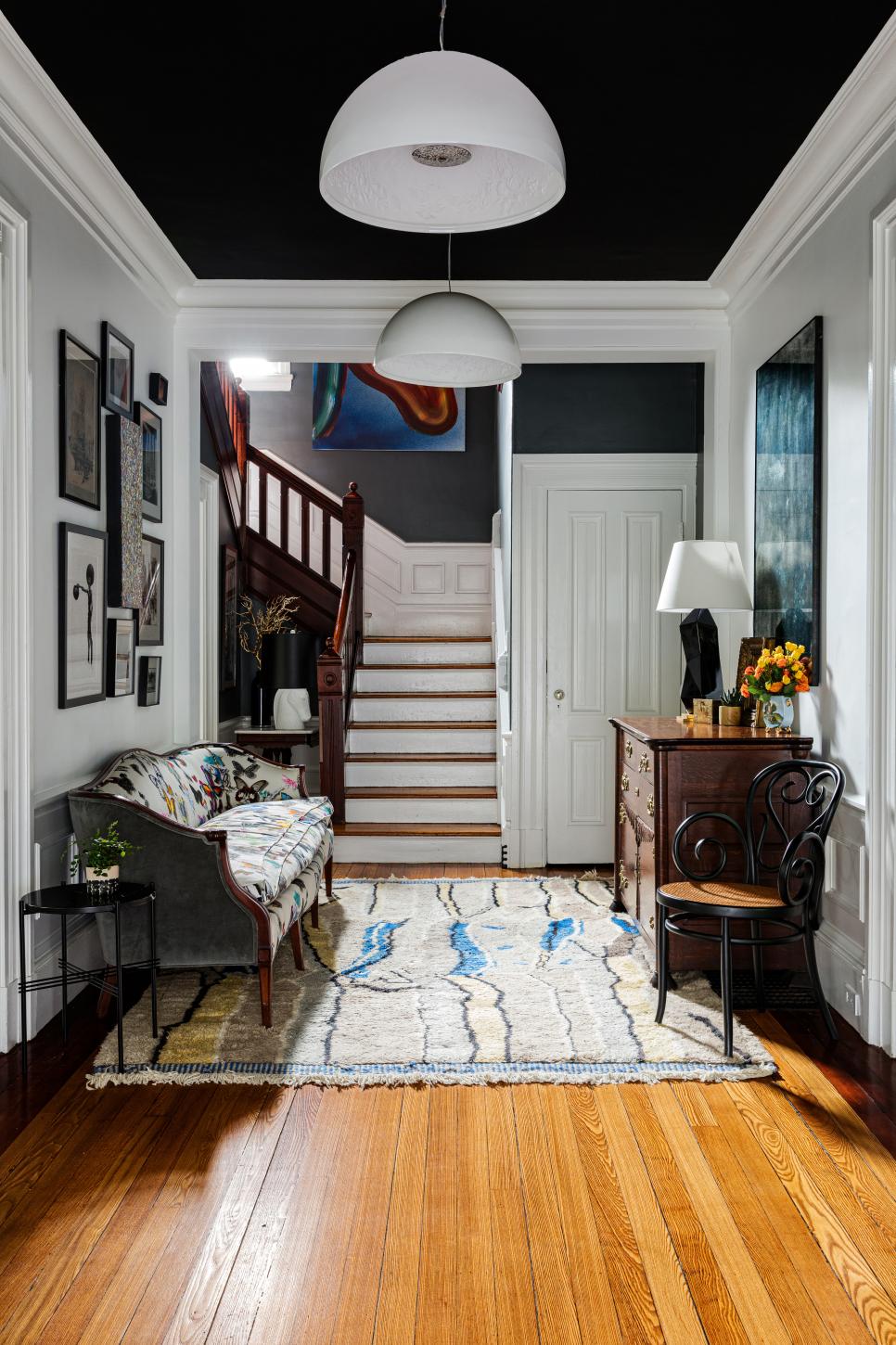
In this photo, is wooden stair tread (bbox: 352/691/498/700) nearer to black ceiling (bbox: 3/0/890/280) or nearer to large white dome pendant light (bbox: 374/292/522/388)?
black ceiling (bbox: 3/0/890/280)

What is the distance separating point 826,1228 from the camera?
7.39 ft

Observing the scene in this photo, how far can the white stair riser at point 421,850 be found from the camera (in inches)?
236

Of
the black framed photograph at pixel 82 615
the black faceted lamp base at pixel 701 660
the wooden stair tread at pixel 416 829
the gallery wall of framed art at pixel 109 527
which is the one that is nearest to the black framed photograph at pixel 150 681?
the gallery wall of framed art at pixel 109 527

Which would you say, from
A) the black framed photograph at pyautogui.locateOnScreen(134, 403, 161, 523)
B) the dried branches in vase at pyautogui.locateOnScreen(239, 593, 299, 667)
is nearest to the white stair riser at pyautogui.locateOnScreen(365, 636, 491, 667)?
the dried branches in vase at pyautogui.locateOnScreen(239, 593, 299, 667)

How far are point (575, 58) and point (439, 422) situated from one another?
5.62m

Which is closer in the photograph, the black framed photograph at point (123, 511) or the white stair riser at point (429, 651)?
the black framed photograph at point (123, 511)

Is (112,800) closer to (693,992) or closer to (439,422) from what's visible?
(693,992)

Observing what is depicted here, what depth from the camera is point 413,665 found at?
748 cm

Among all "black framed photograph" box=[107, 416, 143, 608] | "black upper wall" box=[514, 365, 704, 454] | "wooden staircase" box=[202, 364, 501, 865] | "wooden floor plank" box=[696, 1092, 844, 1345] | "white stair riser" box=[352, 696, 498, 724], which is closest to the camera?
"wooden floor plank" box=[696, 1092, 844, 1345]

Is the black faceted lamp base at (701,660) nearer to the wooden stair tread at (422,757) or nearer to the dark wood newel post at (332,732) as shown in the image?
the wooden stair tread at (422,757)

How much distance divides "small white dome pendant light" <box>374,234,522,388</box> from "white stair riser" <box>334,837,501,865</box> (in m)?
2.97

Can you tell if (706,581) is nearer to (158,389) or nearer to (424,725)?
(158,389)

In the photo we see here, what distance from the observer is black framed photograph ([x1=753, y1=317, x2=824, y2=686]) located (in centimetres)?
383

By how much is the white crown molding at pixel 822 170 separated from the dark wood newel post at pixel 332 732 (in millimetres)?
3055
